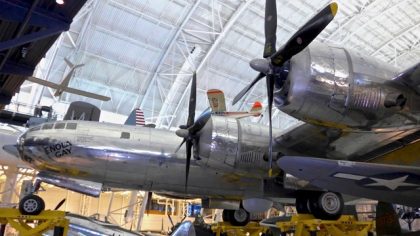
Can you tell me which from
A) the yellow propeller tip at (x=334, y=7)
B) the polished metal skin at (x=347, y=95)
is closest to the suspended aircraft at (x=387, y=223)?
the polished metal skin at (x=347, y=95)

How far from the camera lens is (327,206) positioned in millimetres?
7211

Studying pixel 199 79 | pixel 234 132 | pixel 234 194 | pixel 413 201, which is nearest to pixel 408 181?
pixel 413 201

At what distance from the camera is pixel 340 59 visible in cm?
A: 566

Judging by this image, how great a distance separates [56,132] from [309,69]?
6012mm

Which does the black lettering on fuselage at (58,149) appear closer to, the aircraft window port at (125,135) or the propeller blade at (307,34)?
the aircraft window port at (125,135)

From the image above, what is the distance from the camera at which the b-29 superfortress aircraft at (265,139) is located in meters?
5.43

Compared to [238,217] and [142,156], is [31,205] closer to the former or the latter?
[142,156]

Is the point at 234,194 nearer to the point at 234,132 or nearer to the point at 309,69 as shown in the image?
the point at 234,132

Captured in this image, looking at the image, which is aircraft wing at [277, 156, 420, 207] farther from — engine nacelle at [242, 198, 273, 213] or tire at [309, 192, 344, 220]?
engine nacelle at [242, 198, 273, 213]

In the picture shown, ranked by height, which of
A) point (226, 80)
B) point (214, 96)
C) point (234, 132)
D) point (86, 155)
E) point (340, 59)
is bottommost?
point (86, 155)

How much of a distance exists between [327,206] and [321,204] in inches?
4.7

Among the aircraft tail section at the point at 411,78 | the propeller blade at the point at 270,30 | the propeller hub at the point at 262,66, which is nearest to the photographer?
the aircraft tail section at the point at 411,78

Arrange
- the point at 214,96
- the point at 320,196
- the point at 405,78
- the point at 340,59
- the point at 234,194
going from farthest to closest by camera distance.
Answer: the point at 214,96, the point at 234,194, the point at 320,196, the point at 340,59, the point at 405,78

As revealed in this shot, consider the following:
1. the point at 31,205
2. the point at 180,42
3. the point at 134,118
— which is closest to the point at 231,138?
the point at 31,205
